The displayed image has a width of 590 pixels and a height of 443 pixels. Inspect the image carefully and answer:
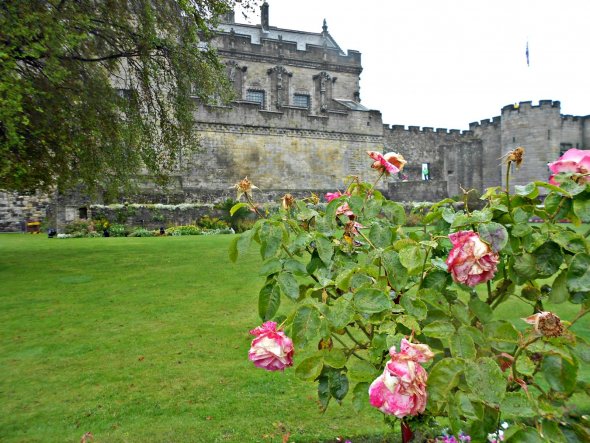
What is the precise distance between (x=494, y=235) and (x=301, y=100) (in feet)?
124

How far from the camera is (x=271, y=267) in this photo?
76.0 inches

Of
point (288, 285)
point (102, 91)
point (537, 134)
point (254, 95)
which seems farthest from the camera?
point (254, 95)

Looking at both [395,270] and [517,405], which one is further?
[395,270]

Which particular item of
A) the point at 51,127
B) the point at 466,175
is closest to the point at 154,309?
the point at 51,127

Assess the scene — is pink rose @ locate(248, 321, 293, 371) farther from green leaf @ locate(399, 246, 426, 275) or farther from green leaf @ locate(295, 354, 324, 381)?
green leaf @ locate(399, 246, 426, 275)

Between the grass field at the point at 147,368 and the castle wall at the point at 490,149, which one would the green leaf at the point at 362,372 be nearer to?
the grass field at the point at 147,368

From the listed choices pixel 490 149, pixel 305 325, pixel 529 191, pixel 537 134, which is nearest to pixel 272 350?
pixel 305 325

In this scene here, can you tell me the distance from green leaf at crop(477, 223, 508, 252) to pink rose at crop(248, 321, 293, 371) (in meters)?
0.86

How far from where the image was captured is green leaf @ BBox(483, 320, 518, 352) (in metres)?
1.66

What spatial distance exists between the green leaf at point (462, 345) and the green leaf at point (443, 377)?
0.09 metres

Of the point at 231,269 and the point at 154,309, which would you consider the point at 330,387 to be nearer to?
the point at 154,309

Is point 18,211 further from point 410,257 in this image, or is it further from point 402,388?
point 402,388

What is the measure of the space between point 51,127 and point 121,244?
4484 millimetres

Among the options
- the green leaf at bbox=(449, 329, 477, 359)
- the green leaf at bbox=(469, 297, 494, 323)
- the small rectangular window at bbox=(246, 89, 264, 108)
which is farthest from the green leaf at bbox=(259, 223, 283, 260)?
the small rectangular window at bbox=(246, 89, 264, 108)
